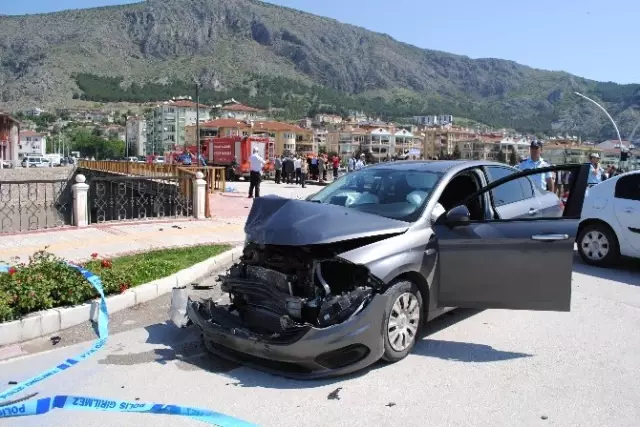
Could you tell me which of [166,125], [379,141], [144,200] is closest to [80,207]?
[144,200]

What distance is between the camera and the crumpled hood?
431cm

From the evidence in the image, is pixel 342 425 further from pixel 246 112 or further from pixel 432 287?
pixel 246 112

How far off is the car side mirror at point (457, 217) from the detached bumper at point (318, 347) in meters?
1.00

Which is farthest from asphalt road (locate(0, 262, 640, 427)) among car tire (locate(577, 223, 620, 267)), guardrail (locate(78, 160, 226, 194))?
guardrail (locate(78, 160, 226, 194))

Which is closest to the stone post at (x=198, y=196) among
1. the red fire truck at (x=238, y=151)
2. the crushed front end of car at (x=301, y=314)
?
the crushed front end of car at (x=301, y=314)

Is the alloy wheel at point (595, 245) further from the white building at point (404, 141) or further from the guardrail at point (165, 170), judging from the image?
the white building at point (404, 141)

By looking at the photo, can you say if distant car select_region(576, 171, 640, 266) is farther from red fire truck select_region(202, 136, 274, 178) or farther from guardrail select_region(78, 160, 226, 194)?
red fire truck select_region(202, 136, 274, 178)

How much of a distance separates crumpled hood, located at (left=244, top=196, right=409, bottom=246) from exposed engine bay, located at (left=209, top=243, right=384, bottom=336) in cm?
16

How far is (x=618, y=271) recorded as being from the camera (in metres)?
8.30

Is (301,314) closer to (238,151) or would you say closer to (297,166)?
(297,166)

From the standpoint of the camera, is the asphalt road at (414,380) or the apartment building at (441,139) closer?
the asphalt road at (414,380)

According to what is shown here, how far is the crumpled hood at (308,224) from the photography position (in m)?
4.31

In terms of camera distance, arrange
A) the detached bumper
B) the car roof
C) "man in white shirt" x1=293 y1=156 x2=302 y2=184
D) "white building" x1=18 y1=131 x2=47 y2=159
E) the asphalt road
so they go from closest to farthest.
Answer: the asphalt road
the detached bumper
the car roof
"man in white shirt" x1=293 y1=156 x2=302 y2=184
"white building" x1=18 y1=131 x2=47 y2=159

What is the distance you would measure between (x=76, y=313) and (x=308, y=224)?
2.65 meters
